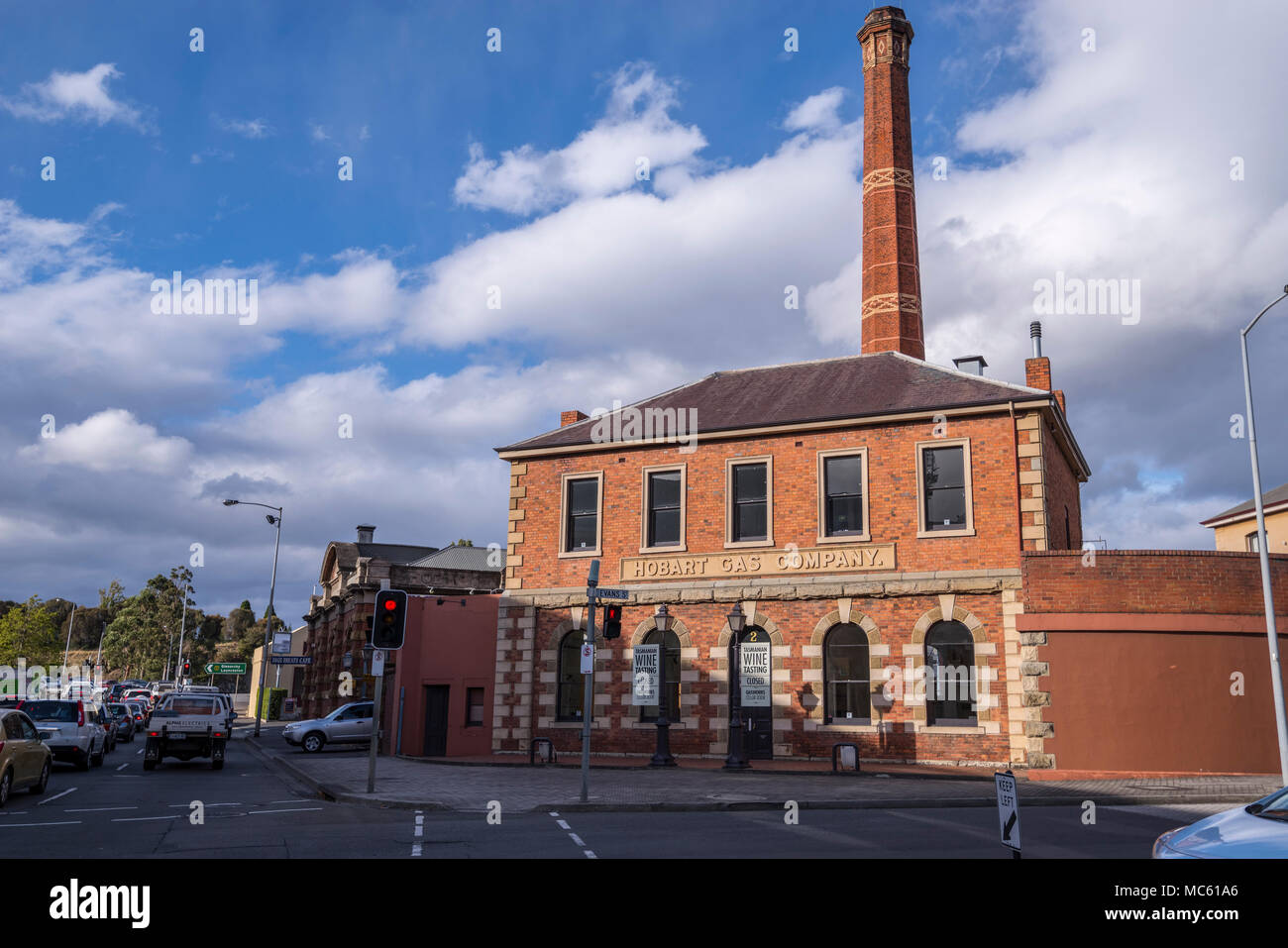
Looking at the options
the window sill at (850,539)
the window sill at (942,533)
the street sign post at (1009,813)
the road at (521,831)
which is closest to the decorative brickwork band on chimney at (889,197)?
the window sill at (850,539)

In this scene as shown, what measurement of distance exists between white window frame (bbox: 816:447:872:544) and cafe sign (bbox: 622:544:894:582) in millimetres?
171

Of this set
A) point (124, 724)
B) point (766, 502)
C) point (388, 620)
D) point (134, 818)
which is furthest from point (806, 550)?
point (124, 724)

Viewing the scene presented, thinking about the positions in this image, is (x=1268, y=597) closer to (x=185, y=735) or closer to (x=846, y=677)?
(x=846, y=677)

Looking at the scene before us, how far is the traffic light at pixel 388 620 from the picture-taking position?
55.3 feet

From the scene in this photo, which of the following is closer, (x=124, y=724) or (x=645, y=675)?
(x=645, y=675)

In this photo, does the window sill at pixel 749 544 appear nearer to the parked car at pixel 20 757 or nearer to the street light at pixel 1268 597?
the street light at pixel 1268 597

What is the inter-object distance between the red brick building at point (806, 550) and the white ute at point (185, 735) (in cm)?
696

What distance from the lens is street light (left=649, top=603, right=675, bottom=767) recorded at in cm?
2230

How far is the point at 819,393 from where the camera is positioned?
2595 cm

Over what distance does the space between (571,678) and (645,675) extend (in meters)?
2.43

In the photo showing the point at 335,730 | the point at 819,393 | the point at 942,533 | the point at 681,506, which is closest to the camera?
the point at 942,533
